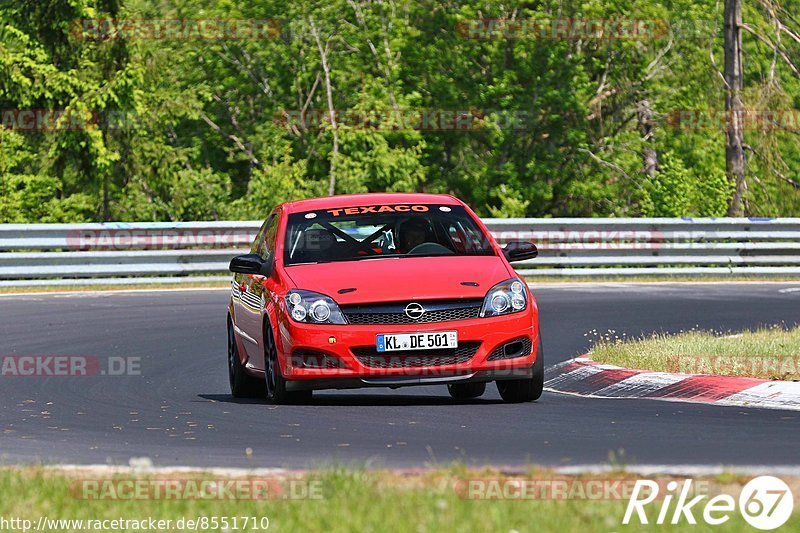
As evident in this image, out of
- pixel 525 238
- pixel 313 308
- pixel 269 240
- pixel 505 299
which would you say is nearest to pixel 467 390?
pixel 505 299

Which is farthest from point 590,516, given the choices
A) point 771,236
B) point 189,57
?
point 189,57

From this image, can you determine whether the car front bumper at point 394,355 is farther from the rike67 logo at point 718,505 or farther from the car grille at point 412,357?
the rike67 logo at point 718,505

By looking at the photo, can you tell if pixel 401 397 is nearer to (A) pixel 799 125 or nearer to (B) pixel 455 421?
(B) pixel 455 421

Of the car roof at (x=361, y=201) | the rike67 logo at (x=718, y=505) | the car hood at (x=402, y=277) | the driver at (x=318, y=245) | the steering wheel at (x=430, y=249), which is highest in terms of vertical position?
the car roof at (x=361, y=201)

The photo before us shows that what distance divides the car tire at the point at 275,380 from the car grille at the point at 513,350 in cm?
149

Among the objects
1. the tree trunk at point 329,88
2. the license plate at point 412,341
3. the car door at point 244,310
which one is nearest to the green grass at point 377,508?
the license plate at point 412,341

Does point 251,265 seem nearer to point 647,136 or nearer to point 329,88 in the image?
point 329,88

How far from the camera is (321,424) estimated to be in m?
10.1

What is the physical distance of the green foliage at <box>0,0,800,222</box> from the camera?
3484cm

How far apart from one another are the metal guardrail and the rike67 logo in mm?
18578

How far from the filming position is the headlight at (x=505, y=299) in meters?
11.1

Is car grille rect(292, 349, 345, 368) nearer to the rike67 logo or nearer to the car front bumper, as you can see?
the car front bumper

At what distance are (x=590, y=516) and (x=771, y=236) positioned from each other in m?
22.2

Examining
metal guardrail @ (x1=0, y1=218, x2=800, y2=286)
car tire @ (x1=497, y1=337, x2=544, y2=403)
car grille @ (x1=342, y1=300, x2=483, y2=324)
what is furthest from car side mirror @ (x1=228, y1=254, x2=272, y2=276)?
metal guardrail @ (x1=0, y1=218, x2=800, y2=286)
